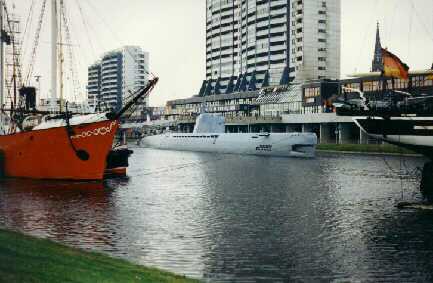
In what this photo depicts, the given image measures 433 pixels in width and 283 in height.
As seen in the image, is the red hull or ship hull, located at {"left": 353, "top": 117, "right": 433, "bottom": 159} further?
the red hull

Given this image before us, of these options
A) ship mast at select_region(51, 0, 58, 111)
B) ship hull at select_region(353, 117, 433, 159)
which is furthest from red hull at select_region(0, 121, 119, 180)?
ship hull at select_region(353, 117, 433, 159)

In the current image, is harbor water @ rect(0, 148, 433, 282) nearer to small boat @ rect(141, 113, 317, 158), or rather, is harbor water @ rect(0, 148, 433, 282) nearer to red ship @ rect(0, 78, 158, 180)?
red ship @ rect(0, 78, 158, 180)

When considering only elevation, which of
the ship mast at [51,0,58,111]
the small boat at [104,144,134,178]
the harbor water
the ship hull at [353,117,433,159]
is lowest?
the harbor water

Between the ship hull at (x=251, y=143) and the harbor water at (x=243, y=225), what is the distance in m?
43.9

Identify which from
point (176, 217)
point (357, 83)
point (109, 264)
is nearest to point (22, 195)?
point (176, 217)

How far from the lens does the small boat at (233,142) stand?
96.3 meters

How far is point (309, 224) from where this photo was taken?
2852 centimetres

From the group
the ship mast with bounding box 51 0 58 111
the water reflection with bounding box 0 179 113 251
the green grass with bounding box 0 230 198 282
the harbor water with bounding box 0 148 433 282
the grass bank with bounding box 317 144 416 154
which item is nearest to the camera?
the green grass with bounding box 0 230 198 282

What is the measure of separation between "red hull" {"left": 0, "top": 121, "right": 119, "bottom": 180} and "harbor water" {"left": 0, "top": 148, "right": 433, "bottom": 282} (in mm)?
2160

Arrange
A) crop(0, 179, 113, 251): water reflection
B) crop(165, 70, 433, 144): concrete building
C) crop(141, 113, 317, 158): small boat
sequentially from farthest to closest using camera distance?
crop(165, 70, 433, 144): concrete building
crop(141, 113, 317, 158): small boat
crop(0, 179, 113, 251): water reflection

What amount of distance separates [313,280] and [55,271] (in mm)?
8270

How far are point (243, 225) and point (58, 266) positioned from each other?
1443 cm

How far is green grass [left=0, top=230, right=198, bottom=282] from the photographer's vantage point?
13398 millimetres

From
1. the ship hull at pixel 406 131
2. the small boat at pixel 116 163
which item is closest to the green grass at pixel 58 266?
the ship hull at pixel 406 131
